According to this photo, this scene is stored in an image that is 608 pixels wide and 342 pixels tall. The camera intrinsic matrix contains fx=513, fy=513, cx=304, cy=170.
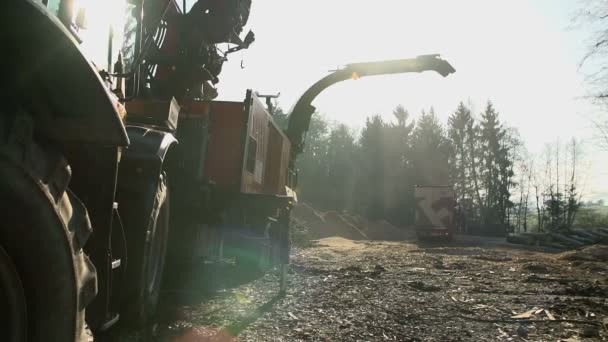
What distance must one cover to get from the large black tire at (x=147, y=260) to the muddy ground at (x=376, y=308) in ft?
1.28

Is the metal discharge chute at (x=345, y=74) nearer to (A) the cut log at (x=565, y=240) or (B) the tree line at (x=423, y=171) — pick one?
(A) the cut log at (x=565, y=240)

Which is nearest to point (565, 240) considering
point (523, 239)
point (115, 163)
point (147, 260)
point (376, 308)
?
point (523, 239)

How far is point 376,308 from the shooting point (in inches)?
276

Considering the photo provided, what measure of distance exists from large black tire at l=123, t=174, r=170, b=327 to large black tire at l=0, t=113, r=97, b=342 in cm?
187

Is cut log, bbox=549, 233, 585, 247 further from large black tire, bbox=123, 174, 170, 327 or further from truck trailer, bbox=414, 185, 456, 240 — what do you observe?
large black tire, bbox=123, 174, 170, 327

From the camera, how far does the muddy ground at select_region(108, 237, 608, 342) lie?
5473 millimetres

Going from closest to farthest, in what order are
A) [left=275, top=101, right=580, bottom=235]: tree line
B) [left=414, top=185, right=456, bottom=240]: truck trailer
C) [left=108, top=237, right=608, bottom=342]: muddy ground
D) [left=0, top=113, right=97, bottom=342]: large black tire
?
[left=0, top=113, right=97, bottom=342]: large black tire, [left=108, top=237, right=608, bottom=342]: muddy ground, [left=414, top=185, right=456, bottom=240]: truck trailer, [left=275, top=101, right=580, bottom=235]: tree line

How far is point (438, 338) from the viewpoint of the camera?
5.48 m

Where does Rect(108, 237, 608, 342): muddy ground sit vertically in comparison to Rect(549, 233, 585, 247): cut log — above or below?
below

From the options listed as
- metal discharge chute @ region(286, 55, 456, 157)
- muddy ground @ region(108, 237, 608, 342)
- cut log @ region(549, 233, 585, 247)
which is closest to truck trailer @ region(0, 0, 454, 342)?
muddy ground @ region(108, 237, 608, 342)

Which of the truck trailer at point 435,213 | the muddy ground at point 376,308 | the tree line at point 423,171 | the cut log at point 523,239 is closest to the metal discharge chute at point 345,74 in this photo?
the muddy ground at point 376,308

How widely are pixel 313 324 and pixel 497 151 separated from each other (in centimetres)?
6075

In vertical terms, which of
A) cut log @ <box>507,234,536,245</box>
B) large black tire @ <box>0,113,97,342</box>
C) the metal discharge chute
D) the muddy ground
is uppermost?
the metal discharge chute

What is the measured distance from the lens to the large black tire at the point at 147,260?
4.00 meters
